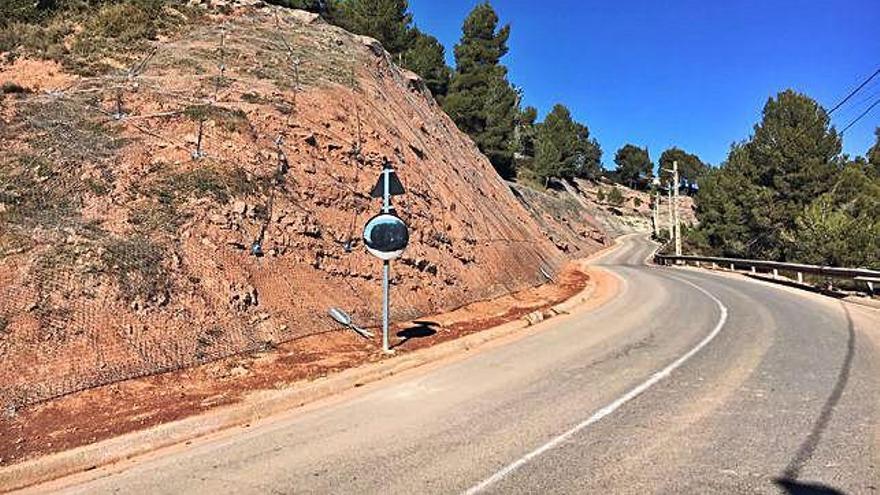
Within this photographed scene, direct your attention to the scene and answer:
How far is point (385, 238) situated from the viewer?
10375 millimetres

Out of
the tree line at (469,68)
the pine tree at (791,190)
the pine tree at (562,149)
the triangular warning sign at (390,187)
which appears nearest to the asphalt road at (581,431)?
the triangular warning sign at (390,187)

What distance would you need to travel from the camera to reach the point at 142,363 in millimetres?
8469

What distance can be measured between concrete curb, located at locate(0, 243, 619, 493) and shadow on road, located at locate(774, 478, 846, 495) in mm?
5502

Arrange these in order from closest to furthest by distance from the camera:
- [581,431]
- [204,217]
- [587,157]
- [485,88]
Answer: [581,431] < [204,217] < [485,88] < [587,157]

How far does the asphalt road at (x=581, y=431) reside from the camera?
5238 millimetres

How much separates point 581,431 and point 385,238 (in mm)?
5060

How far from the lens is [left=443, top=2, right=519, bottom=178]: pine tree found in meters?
54.5

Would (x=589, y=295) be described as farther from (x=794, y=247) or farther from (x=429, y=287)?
(x=794, y=247)

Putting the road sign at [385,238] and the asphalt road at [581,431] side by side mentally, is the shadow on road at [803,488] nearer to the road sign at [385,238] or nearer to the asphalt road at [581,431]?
the asphalt road at [581,431]

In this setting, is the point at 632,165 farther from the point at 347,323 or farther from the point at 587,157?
the point at 347,323

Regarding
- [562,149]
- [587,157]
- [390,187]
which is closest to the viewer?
[390,187]

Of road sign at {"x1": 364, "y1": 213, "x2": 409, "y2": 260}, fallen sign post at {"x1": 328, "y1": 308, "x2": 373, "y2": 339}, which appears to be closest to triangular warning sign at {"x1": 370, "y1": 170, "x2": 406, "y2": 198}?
road sign at {"x1": 364, "y1": 213, "x2": 409, "y2": 260}

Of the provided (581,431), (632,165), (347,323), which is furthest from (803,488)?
(632,165)

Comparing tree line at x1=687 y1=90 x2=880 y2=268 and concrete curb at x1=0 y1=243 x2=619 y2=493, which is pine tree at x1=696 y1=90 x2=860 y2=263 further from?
concrete curb at x1=0 y1=243 x2=619 y2=493
